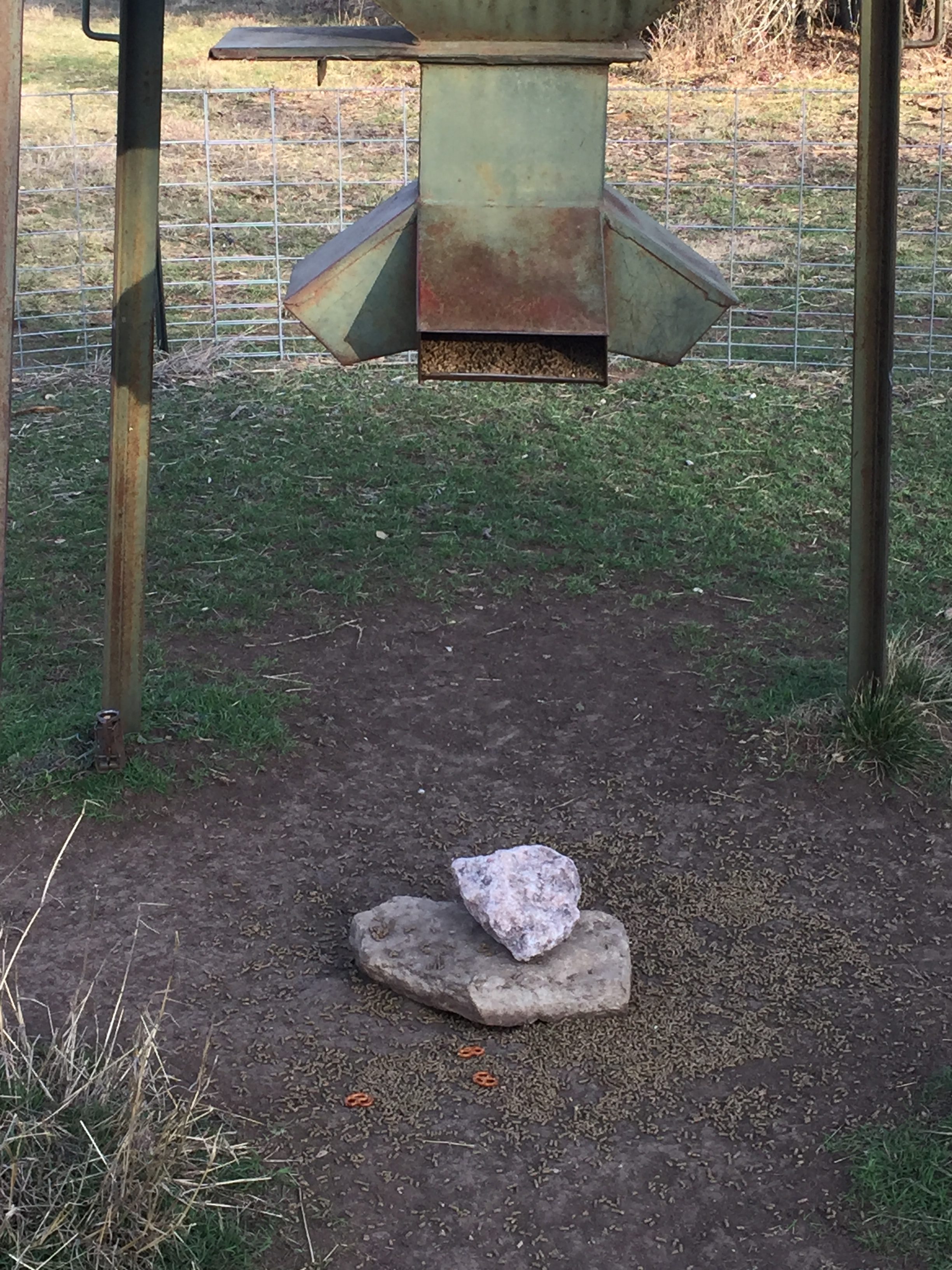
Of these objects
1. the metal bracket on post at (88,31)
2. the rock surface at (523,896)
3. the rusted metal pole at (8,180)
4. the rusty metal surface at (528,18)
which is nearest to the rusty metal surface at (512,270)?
the rusty metal surface at (528,18)

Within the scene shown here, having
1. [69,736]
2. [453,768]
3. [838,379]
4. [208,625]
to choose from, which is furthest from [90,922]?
[838,379]

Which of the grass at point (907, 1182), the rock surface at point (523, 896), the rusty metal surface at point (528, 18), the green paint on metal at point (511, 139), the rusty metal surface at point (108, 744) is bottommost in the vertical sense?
the grass at point (907, 1182)

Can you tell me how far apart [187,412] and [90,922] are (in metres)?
4.75

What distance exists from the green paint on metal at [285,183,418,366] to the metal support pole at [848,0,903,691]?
75.8 inches

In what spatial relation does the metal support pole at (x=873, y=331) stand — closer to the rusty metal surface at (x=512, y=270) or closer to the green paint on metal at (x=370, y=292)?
the rusty metal surface at (x=512, y=270)

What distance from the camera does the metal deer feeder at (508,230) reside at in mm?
3119

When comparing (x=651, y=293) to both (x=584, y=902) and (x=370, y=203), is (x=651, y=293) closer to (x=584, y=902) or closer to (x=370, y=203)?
(x=584, y=902)

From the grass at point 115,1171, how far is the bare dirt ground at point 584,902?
7.2 inches

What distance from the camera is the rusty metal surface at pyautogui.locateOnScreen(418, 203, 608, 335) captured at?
3.13 meters

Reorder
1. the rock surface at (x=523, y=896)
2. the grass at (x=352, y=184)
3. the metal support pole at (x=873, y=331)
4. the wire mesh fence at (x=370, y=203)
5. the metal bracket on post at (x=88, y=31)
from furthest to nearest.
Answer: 1. the grass at (x=352, y=184)
2. the wire mesh fence at (x=370, y=203)
3. the metal bracket on post at (x=88, y=31)
4. the metal support pole at (x=873, y=331)
5. the rock surface at (x=523, y=896)

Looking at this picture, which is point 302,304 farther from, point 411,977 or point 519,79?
point 411,977

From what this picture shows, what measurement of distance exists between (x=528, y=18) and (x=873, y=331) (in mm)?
2185

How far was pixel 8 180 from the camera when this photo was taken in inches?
106

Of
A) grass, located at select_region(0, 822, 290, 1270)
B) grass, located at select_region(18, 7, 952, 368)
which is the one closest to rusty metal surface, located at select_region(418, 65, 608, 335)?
grass, located at select_region(0, 822, 290, 1270)
